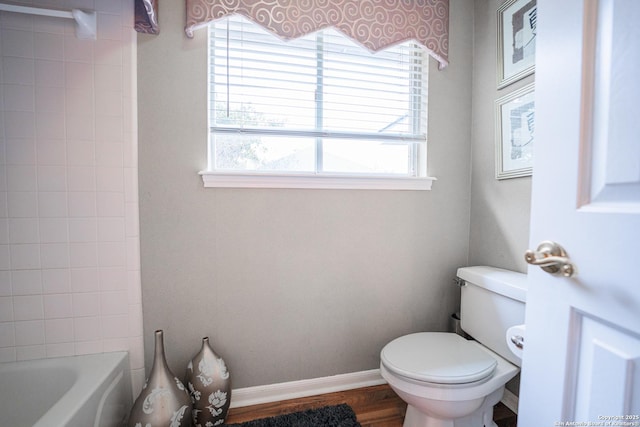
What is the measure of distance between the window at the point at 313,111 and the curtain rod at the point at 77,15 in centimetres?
48

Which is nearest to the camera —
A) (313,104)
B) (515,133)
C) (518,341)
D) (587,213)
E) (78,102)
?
(587,213)

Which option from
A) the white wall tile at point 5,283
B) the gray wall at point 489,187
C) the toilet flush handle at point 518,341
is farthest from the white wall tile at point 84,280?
the gray wall at point 489,187

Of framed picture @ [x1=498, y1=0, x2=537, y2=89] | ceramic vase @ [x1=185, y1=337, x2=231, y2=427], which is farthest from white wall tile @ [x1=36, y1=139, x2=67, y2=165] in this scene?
framed picture @ [x1=498, y1=0, x2=537, y2=89]

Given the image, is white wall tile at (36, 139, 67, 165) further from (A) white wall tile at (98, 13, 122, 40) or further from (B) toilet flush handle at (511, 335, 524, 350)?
(B) toilet flush handle at (511, 335, 524, 350)

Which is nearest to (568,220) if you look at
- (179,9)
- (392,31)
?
(392,31)

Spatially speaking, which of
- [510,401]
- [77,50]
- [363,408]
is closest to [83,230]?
[77,50]

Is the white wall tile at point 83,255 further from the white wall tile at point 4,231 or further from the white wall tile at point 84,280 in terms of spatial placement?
the white wall tile at point 4,231

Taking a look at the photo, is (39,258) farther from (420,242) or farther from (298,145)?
(420,242)

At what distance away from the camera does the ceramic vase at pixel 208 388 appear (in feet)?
4.18

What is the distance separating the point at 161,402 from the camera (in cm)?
115

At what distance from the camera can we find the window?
1.42 meters

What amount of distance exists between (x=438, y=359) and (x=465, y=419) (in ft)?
0.96

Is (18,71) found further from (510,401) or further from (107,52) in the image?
(510,401)

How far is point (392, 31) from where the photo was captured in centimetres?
151
